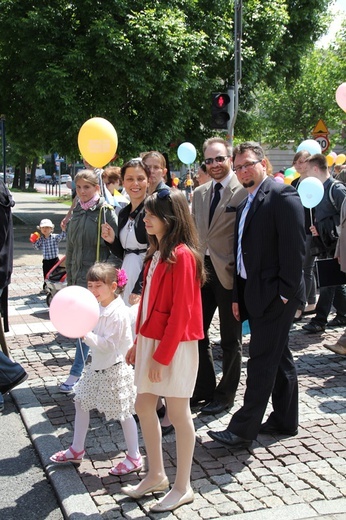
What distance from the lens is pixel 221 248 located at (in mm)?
4984

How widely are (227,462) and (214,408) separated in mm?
846

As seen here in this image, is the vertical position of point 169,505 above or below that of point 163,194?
below

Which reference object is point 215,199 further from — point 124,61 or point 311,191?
point 124,61

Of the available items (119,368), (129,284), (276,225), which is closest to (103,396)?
(119,368)

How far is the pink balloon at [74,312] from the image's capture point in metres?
3.52

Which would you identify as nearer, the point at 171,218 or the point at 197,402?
the point at 171,218

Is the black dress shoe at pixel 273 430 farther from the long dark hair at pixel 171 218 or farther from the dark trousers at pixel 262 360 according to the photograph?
the long dark hair at pixel 171 218

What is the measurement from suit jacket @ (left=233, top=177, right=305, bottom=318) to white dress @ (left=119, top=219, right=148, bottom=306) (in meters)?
0.99

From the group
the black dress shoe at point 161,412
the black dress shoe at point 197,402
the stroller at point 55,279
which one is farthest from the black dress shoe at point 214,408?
the stroller at point 55,279

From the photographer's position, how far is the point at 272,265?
14.0 feet

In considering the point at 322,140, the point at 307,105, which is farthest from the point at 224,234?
the point at 307,105

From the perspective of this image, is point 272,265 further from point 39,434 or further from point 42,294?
point 42,294

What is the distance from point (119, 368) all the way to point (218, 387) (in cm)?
121

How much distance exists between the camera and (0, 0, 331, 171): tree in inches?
661
